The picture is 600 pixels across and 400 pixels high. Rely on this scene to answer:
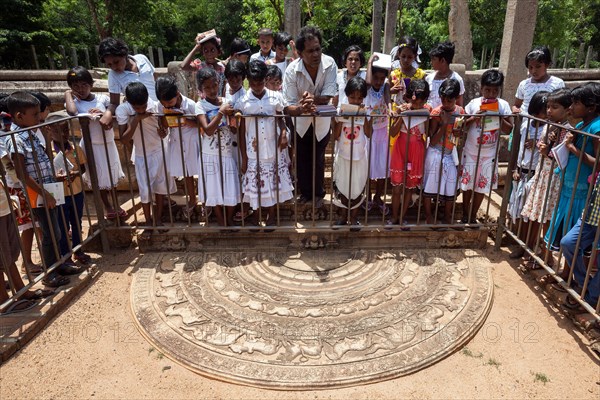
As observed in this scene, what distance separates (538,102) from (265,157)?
2676mm

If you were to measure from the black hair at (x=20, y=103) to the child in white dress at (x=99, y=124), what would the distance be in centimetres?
64

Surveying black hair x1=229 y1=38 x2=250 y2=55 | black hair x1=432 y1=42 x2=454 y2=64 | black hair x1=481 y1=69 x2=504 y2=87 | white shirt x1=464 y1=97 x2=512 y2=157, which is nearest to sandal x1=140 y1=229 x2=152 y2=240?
black hair x1=229 y1=38 x2=250 y2=55

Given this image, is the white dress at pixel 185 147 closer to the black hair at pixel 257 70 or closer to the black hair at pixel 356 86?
the black hair at pixel 257 70

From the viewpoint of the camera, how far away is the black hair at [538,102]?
3.86 meters

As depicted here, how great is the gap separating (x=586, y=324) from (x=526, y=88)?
2496 mm

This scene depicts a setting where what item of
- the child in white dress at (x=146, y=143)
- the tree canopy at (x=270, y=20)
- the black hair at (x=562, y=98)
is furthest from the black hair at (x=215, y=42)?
the tree canopy at (x=270, y=20)

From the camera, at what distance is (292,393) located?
8.67 ft

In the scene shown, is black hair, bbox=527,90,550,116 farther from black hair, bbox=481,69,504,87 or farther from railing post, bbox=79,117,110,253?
railing post, bbox=79,117,110,253

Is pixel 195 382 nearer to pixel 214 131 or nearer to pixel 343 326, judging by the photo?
pixel 343 326

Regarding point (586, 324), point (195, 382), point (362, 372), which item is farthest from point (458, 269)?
point (195, 382)

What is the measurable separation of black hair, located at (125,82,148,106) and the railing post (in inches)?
20.9

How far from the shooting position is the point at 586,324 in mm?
3086

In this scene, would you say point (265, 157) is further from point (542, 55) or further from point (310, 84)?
point (542, 55)

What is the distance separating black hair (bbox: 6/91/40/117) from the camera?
130 inches
